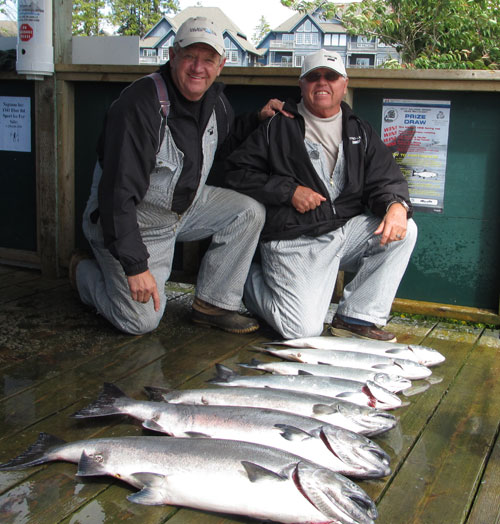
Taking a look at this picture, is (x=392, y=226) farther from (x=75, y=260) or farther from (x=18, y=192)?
(x=18, y=192)

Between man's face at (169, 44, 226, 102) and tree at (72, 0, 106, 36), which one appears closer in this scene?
man's face at (169, 44, 226, 102)

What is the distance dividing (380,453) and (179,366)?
138 centimetres

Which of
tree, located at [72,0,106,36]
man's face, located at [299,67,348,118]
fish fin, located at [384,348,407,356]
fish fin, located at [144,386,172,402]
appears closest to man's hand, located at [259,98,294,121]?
man's face, located at [299,67,348,118]

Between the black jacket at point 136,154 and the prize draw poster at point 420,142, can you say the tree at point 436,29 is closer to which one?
the prize draw poster at point 420,142

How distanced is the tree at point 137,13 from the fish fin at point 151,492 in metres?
42.2

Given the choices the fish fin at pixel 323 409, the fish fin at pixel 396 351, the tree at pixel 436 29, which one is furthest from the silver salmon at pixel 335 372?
the tree at pixel 436 29

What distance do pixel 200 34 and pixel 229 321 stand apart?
5.55 feet

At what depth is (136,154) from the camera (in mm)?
3588

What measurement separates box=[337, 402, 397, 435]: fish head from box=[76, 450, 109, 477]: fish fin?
975 millimetres

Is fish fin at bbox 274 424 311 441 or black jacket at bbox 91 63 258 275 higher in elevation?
black jacket at bbox 91 63 258 275

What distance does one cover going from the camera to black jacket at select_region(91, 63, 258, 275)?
137 inches

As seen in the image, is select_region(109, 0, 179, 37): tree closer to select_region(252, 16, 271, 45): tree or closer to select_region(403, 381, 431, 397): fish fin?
select_region(252, 16, 271, 45): tree

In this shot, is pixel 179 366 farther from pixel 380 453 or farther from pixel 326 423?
pixel 380 453

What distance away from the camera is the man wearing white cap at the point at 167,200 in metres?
3.53
